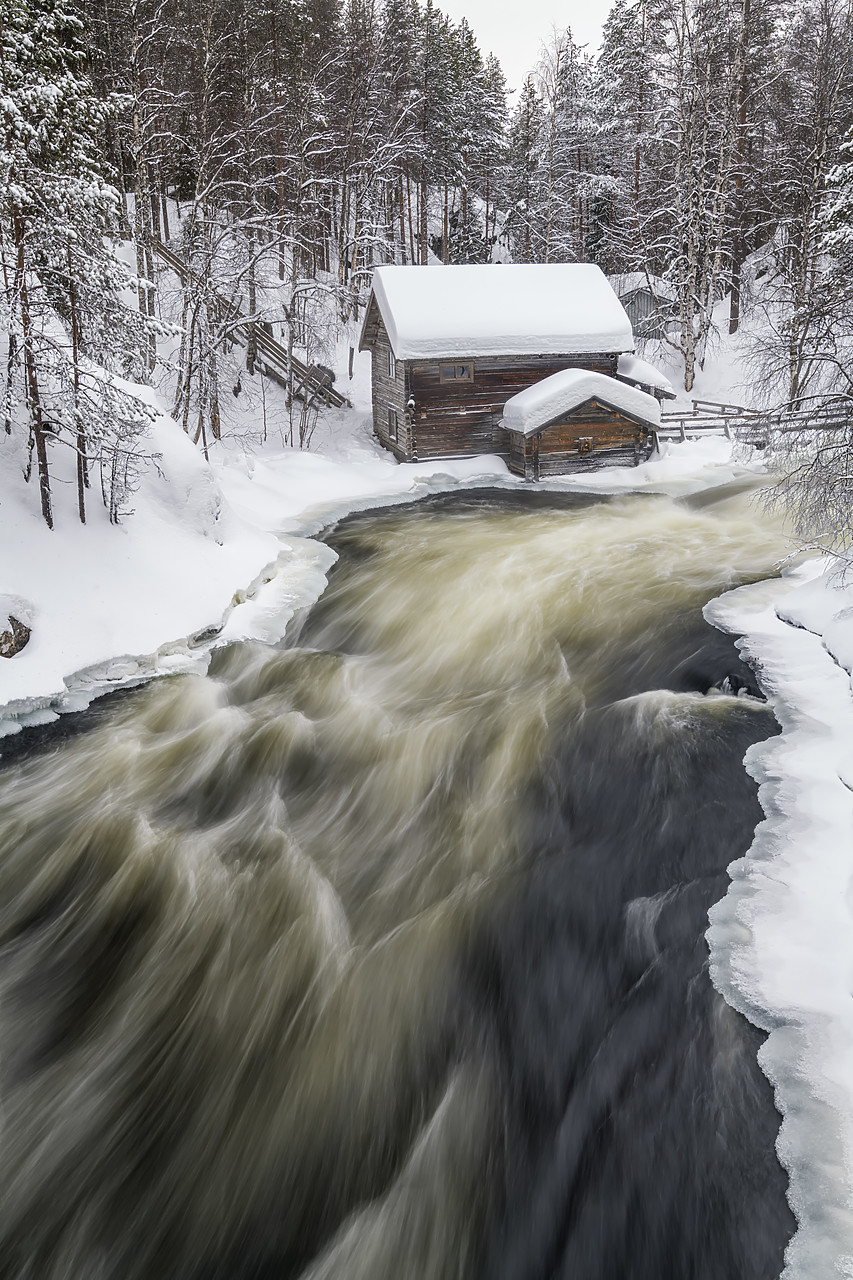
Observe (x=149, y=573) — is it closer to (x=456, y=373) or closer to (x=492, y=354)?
(x=456, y=373)

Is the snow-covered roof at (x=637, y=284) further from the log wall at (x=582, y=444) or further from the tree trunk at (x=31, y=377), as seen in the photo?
the tree trunk at (x=31, y=377)

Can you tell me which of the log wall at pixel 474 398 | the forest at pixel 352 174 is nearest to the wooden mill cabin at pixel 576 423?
the log wall at pixel 474 398

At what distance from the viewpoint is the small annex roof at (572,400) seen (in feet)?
66.4

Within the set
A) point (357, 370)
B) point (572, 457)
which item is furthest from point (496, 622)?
point (357, 370)

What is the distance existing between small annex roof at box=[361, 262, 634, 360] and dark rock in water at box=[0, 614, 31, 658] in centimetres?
1467

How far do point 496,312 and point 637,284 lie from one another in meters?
15.3

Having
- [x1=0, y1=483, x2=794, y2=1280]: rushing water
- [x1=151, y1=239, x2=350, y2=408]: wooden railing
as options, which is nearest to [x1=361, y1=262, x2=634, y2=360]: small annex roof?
[x1=151, y1=239, x2=350, y2=408]: wooden railing

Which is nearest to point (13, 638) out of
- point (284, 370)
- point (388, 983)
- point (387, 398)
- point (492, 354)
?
point (388, 983)

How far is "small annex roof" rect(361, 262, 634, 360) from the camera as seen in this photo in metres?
21.3

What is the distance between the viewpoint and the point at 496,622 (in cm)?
1135

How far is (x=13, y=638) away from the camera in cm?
897

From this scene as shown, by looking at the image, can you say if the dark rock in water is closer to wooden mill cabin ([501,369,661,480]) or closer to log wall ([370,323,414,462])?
wooden mill cabin ([501,369,661,480])

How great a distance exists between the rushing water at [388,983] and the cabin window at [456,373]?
14.2 m

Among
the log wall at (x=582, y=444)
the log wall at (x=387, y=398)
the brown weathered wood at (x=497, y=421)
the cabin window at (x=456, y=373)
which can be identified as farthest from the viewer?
the log wall at (x=387, y=398)
